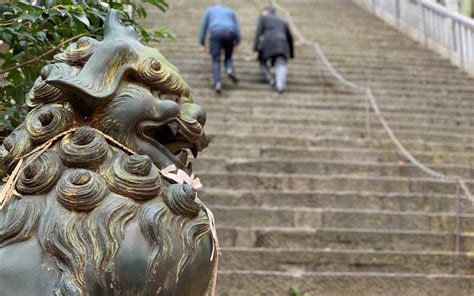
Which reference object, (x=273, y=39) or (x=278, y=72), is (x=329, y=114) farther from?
(x=273, y=39)

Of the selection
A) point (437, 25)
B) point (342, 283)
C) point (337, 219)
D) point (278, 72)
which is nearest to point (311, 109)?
point (278, 72)

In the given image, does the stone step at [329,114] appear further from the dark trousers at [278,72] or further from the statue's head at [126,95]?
the statue's head at [126,95]

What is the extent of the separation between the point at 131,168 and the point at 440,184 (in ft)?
14.0

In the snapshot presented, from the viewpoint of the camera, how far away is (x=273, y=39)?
315 inches

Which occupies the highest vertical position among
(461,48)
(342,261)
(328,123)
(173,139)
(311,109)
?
(173,139)

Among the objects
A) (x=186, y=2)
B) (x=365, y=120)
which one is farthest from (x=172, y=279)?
(x=186, y=2)

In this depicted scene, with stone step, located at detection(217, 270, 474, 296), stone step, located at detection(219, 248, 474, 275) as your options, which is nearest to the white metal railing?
stone step, located at detection(219, 248, 474, 275)

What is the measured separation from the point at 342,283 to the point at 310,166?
1.83 metres

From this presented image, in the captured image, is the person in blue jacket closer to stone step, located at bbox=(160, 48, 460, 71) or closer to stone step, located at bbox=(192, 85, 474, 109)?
stone step, located at bbox=(192, 85, 474, 109)

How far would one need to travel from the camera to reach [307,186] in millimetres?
5137

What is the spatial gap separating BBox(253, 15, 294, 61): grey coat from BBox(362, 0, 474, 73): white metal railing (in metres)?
2.95

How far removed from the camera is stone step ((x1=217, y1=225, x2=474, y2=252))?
4203mm

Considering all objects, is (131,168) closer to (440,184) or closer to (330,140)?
(440,184)

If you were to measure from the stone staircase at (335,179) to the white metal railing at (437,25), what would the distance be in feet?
2.58
